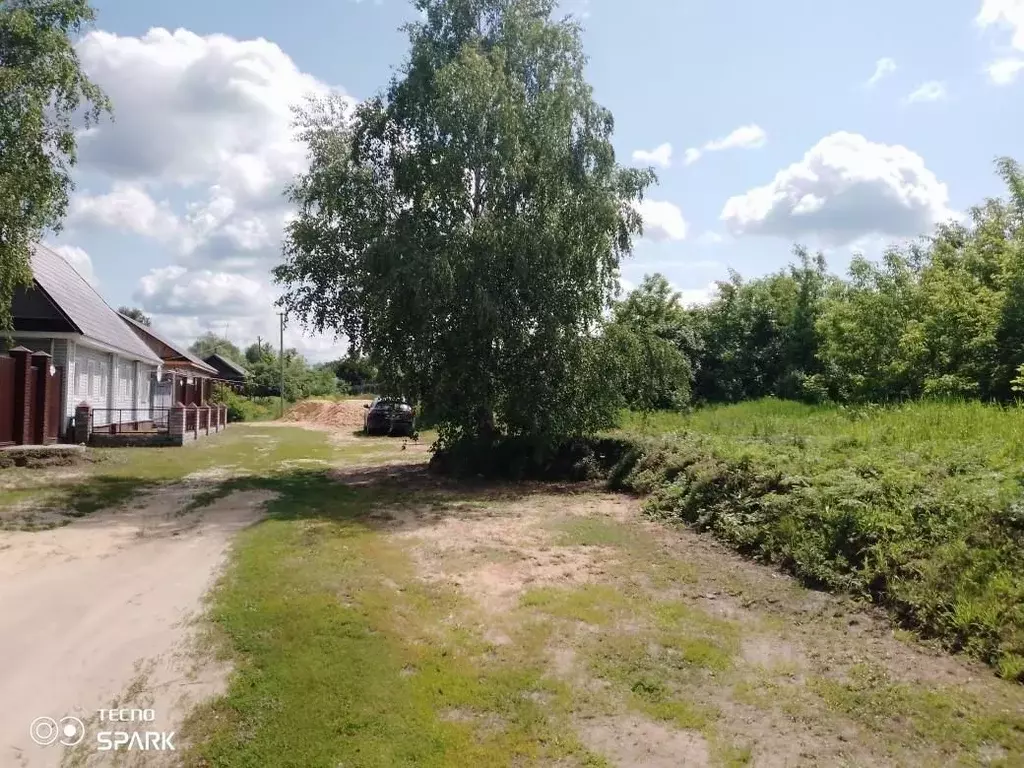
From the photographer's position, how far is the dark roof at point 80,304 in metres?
19.9

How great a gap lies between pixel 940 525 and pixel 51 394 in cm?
1935

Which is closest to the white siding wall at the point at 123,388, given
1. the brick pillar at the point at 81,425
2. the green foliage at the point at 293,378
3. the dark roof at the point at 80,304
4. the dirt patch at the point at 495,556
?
the dark roof at the point at 80,304

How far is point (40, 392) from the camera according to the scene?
17.2 meters

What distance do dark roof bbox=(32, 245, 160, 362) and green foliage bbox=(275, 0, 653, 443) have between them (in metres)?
8.01

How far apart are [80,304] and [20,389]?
→ 725cm

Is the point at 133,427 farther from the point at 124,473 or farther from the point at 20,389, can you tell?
the point at 124,473

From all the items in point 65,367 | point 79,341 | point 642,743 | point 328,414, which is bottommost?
point 642,743

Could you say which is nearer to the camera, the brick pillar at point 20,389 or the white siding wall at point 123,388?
the brick pillar at point 20,389

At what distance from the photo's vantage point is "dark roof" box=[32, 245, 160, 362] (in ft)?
65.3

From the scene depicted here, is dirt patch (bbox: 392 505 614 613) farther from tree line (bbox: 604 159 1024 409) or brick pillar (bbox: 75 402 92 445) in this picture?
brick pillar (bbox: 75 402 92 445)

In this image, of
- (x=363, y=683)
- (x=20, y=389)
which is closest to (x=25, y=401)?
(x=20, y=389)

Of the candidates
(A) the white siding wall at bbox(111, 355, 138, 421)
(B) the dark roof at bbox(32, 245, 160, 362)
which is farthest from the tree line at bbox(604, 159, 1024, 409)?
(A) the white siding wall at bbox(111, 355, 138, 421)

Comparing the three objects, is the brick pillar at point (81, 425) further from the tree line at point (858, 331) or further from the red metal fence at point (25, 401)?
the tree line at point (858, 331)

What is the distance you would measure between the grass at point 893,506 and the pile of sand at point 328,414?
103 feet
